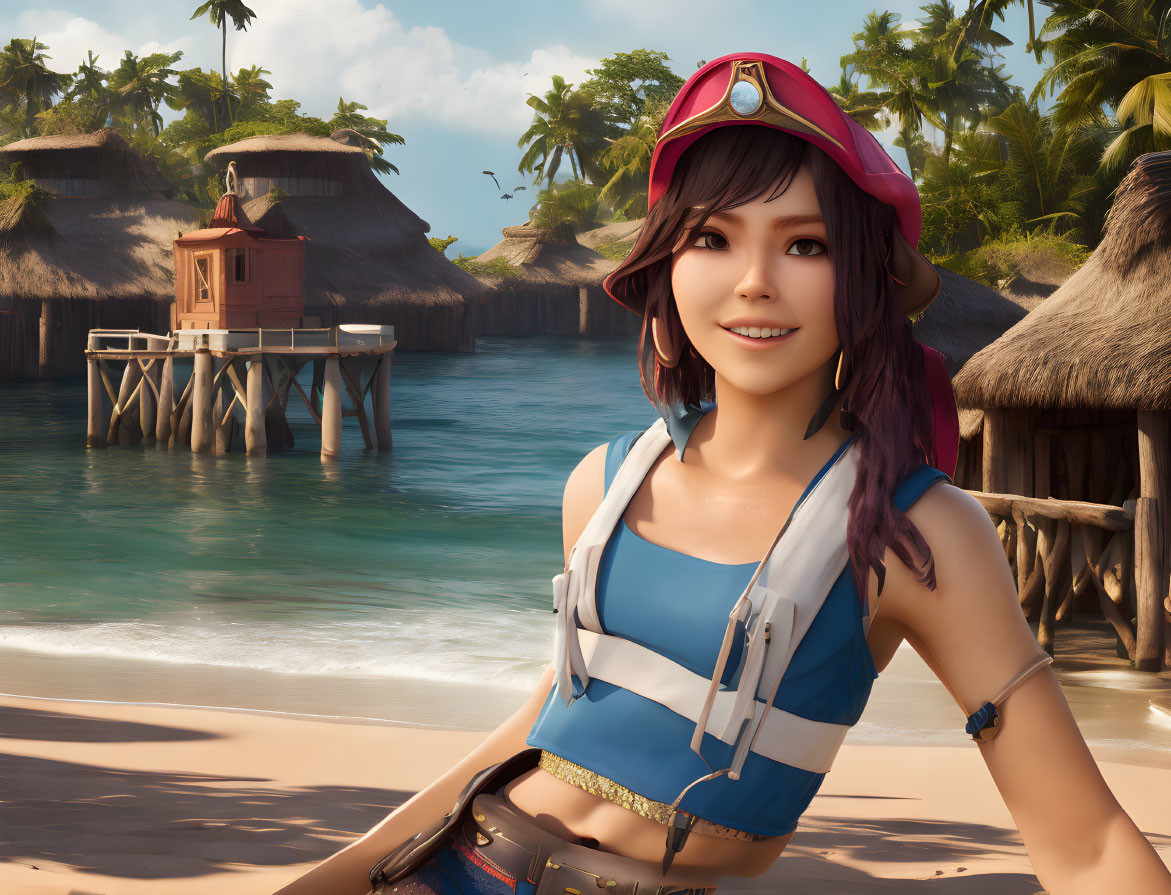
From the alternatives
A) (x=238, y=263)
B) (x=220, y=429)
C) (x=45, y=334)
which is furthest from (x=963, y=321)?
(x=45, y=334)

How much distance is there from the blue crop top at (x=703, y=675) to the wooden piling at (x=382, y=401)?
2354 centimetres

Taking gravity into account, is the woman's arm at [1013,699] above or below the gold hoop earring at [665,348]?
below

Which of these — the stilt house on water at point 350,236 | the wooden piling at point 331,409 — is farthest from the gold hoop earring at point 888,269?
the stilt house on water at point 350,236

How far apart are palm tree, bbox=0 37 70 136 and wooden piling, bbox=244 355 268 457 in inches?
1510

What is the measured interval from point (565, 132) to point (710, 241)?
199ft

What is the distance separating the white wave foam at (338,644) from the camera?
10.4 metres

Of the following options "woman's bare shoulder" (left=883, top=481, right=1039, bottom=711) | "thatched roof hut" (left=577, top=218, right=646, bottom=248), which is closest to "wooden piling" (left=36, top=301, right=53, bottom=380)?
"thatched roof hut" (left=577, top=218, right=646, bottom=248)

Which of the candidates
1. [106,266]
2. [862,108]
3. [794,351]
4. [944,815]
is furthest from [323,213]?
[794,351]

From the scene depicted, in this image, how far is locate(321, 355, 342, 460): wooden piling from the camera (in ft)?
75.9

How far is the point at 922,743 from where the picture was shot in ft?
25.1

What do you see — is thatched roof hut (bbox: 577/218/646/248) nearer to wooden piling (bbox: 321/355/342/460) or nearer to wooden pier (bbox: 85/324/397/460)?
wooden pier (bbox: 85/324/397/460)

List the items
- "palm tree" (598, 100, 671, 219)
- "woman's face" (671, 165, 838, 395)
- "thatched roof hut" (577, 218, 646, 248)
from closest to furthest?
"woman's face" (671, 165, 838, 395), "palm tree" (598, 100, 671, 219), "thatched roof hut" (577, 218, 646, 248)

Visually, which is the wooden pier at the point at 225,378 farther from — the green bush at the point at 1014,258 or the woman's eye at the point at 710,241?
the woman's eye at the point at 710,241

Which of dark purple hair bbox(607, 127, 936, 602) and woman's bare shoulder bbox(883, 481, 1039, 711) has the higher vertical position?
dark purple hair bbox(607, 127, 936, 602)
